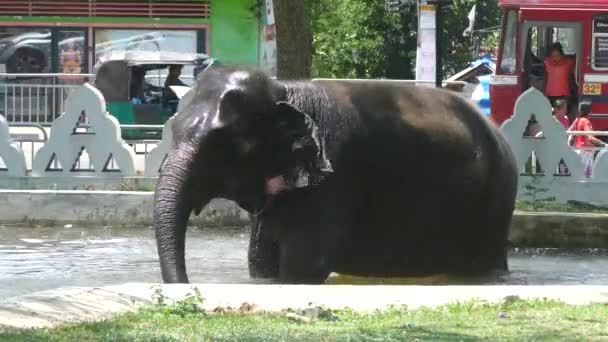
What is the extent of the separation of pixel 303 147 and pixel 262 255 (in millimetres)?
1180

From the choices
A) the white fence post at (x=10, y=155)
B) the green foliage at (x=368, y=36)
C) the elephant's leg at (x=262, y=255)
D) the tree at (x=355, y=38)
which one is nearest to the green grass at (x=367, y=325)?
the elephant's leg at (x=262, y=255)

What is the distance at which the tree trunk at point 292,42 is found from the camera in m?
15.1

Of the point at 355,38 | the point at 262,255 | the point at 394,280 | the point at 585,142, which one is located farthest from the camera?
the point at 355,38

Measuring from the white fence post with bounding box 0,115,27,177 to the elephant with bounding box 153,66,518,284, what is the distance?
582cm

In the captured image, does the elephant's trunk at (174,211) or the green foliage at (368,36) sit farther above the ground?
the green foliage at (368,36)

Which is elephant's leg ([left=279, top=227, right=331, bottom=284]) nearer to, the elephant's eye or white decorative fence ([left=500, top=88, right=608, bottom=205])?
the elephant's eye

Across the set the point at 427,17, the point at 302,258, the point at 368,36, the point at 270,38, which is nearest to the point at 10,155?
the point at 270,38

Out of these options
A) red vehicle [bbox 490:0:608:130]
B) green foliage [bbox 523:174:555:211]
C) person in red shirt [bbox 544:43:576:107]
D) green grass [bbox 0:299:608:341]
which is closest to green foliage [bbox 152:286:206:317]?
green grass [bbox 0:299:608:341]

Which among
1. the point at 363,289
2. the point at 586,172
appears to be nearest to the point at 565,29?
the point at 586,172

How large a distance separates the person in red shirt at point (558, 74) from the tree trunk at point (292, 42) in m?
7.43

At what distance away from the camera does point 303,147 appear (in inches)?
391

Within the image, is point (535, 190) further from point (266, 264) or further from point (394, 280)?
point (266, 264)

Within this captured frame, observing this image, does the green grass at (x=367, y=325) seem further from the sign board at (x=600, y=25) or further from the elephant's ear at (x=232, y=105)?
the sign board at (x=600, y=25)

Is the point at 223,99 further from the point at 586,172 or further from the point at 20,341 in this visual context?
the point at 586,172
